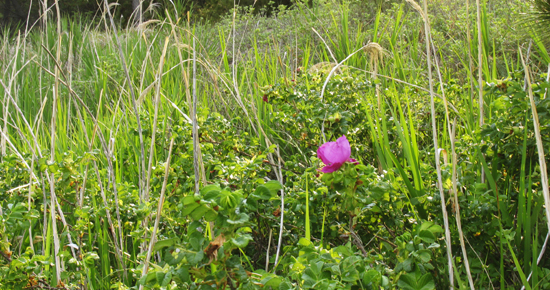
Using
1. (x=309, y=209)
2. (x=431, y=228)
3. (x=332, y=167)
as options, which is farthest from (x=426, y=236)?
(x=309, y=209)

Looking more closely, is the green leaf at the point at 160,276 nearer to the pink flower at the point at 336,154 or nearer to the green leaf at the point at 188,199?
the green leaf at the point at 188,199

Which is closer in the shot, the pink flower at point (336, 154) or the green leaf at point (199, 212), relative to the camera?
the green leaf at point (199, 212)

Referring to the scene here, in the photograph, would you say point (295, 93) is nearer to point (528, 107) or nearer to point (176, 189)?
point (176, 189)

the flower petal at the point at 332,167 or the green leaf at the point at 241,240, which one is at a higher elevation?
the flower petal at the point at 332,167

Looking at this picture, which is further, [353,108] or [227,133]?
[353,108]

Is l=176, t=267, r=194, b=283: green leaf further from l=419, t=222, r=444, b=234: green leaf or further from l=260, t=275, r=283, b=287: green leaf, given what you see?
l=419, t=222, r=444, b=234: green leaf

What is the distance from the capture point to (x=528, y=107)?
0.81 m

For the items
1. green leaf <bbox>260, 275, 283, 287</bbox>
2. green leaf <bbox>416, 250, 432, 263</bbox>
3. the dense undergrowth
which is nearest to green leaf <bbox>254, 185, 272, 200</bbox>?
the dense undergrowth

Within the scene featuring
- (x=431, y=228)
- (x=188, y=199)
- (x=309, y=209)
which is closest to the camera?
(x=188, y=199)

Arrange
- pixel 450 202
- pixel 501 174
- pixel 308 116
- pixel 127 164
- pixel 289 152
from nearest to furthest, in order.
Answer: pixel 450 202, pixel 501 174, pixel 308 116, pixel 127 164, pixel 289 152

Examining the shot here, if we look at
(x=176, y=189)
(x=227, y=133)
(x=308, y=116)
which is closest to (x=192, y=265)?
(x=176, y=189)

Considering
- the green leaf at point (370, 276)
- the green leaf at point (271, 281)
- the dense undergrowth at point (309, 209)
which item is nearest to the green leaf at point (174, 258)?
the dense undergrowth at point (309, 209)

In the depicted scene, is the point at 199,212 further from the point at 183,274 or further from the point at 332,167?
the point at 332,167

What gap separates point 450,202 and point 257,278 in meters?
0.41
